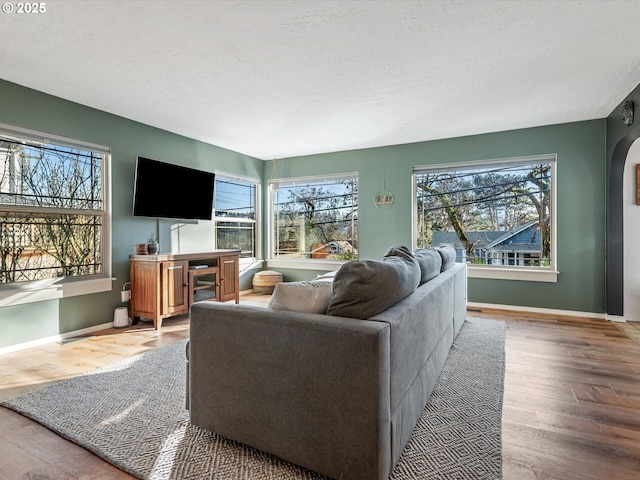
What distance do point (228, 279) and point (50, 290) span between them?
193 cm

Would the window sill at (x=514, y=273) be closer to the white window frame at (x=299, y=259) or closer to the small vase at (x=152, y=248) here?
the white window frame at (x=299, y=259)

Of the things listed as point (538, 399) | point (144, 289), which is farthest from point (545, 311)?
point (144, 289)

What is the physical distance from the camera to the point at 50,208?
3.44 m

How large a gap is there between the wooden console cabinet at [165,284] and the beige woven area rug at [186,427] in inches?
44.6

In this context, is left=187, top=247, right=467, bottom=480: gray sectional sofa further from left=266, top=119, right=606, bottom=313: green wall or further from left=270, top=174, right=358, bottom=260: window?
left=270, top=174, right=358, bottom=260: window

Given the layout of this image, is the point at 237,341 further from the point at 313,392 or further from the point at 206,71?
the point at 206,71

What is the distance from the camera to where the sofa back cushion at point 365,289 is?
58.7 inches

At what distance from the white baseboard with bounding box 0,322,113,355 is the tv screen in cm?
127

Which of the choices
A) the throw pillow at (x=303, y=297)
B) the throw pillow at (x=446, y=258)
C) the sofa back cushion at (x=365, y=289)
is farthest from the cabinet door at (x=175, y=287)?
the sofa back cushion at (x=365, y=289)

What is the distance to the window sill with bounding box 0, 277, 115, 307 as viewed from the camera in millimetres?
3127

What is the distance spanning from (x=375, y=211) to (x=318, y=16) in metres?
3.53

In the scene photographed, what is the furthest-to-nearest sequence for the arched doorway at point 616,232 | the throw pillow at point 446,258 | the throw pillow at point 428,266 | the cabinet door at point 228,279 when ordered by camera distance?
the cabinet door at point 228,279, the arched doorway at point 616,232, the throw pillow at point 446,258, the throw pillow at point 428,266

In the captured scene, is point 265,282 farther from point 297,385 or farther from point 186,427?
point 297,385

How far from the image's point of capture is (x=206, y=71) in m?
2.94
